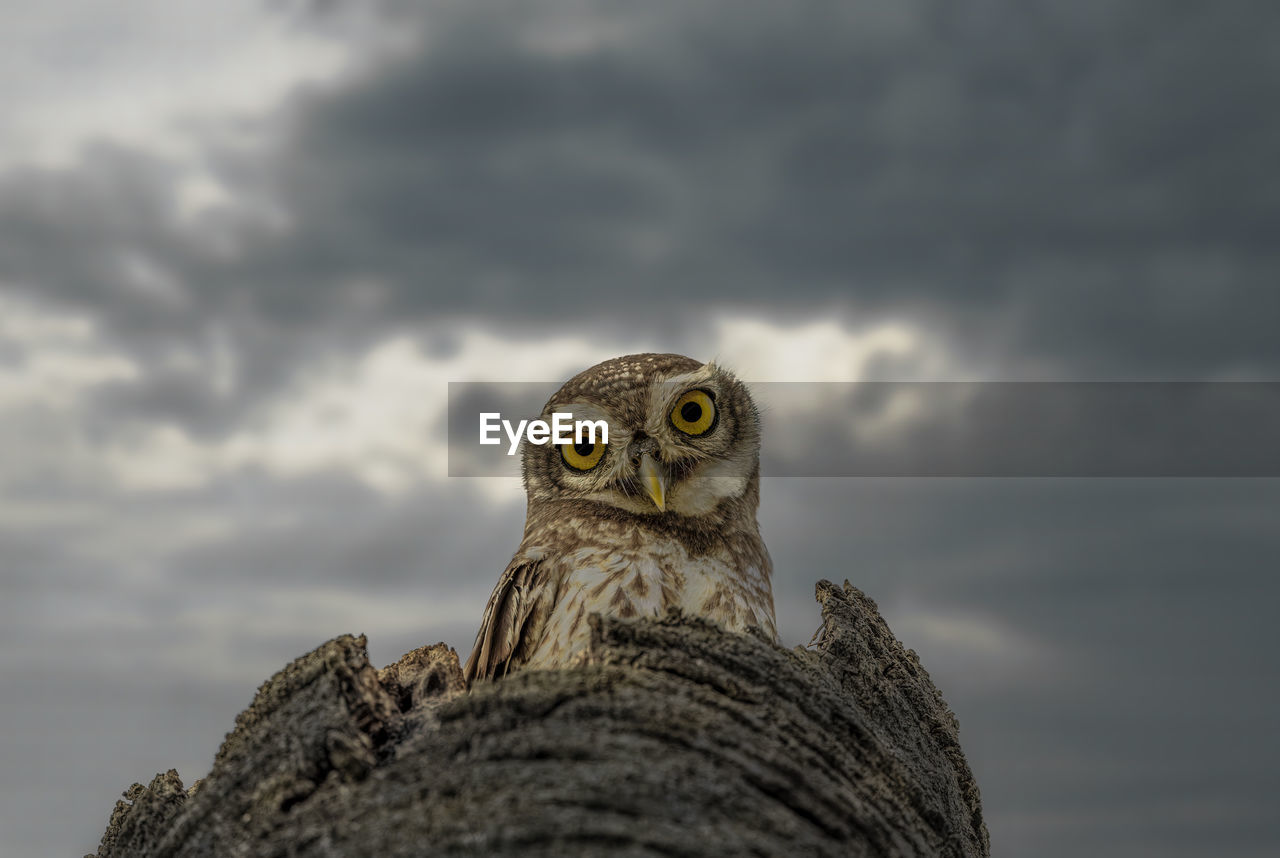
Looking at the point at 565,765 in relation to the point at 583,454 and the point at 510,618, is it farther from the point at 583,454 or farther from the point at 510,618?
the point at 583,454

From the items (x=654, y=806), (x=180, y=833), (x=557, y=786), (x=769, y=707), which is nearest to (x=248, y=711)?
(x=180, y=833)

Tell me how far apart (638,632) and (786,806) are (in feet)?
3.15

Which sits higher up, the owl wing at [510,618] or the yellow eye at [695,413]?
the yellow eye at [695,413]

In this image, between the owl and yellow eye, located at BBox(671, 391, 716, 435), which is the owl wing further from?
yellow eye, located at BBox(671, 391, 716, 435)

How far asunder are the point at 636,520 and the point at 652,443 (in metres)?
0.67

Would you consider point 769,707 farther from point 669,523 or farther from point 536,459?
point 536,459

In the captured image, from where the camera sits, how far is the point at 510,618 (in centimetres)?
771

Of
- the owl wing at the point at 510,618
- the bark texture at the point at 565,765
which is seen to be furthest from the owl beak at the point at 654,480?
the bark texture at the point at 565,765

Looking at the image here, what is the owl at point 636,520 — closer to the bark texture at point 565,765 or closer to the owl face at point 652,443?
the owl face at point 652,443

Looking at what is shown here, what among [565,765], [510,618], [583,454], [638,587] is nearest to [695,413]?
[583,454]

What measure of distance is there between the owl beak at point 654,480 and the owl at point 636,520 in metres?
0.01

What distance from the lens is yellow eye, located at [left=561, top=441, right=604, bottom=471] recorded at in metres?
8.41

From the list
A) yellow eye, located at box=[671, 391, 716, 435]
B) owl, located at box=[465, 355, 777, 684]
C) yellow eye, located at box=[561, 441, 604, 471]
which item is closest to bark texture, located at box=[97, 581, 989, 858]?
owl, located at box=[465, 355, 777, 684]

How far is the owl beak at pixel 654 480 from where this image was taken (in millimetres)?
7937
